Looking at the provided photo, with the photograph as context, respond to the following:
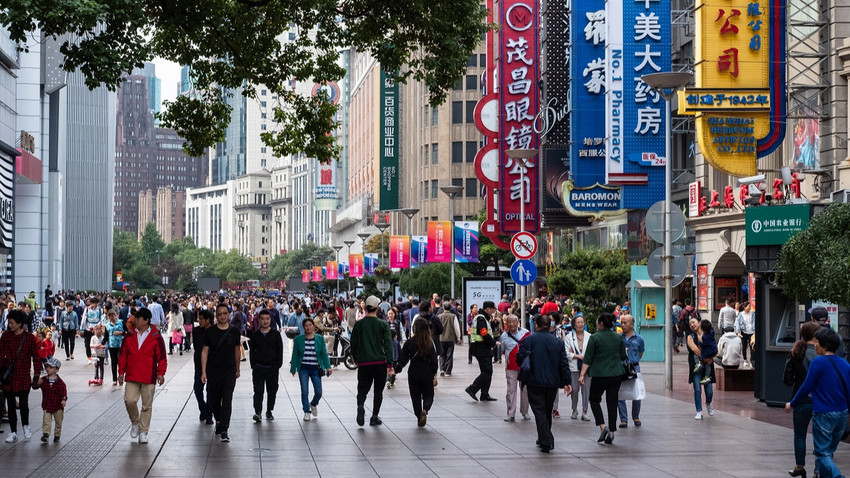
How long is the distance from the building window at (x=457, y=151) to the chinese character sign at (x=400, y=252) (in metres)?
30.0

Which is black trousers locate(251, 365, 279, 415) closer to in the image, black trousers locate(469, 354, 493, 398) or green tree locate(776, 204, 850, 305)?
black trousers locate(469, 354, 493, 398)

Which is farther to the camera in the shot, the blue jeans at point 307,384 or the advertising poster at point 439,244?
the advertising poster at point 439,244

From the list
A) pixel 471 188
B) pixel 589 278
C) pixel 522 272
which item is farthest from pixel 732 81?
pixel 471 188

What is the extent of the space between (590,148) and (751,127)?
29.7ft

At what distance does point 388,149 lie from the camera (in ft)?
343

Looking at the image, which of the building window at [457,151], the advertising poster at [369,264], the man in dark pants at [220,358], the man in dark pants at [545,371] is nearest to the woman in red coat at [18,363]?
the man in dark pants at [220,358]

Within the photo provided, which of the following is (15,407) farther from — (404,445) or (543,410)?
(543,410)

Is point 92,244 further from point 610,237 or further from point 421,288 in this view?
point 610,237

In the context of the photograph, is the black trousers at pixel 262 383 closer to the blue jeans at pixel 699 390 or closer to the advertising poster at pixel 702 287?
the blue jeans at pixel 699 390

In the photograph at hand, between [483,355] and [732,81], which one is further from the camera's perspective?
[732,81]

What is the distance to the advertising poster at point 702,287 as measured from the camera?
124 feet

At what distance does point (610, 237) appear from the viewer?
159 feet

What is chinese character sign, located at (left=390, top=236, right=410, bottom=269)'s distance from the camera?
61.0m

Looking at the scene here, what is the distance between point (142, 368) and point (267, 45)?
23.6 ft
